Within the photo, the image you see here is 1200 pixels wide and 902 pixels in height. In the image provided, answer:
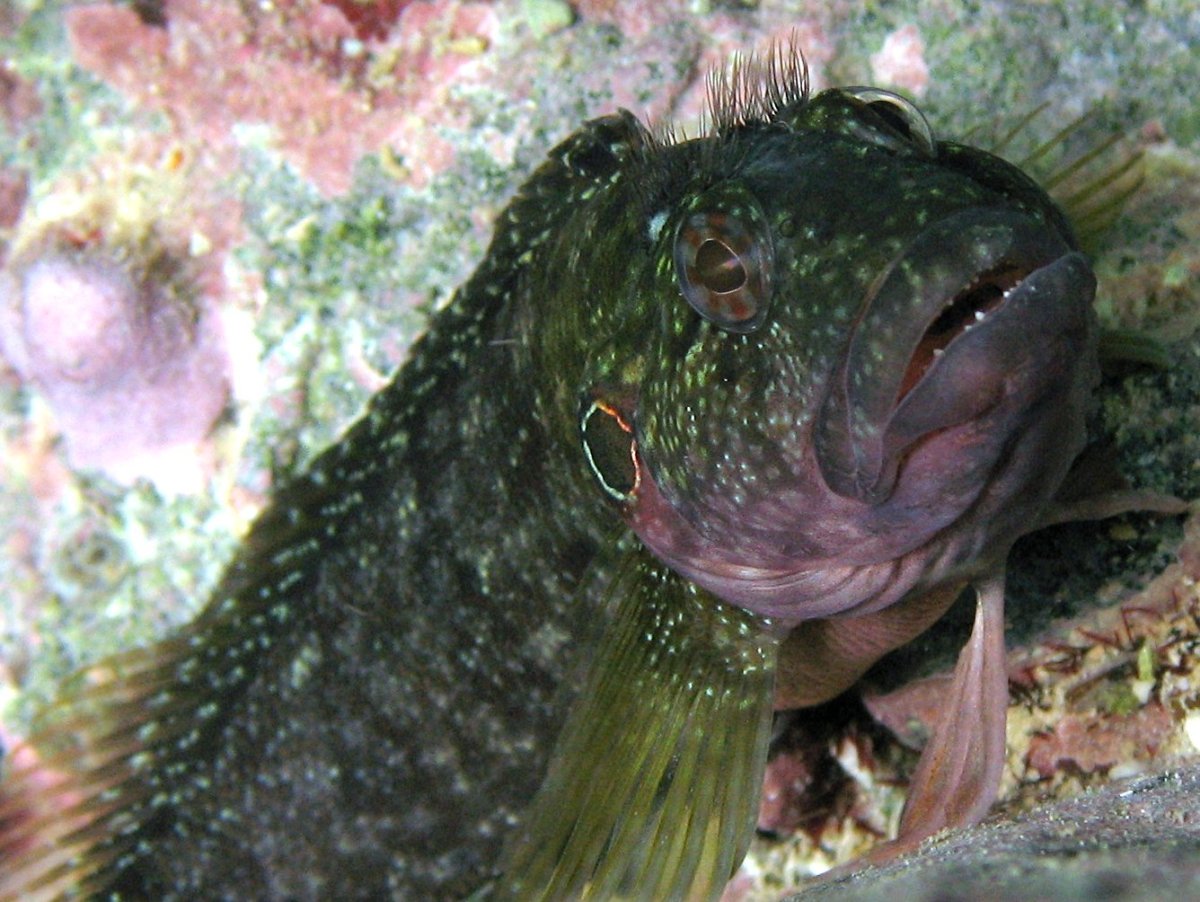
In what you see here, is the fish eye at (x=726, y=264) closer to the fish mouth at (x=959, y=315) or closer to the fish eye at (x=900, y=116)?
the fish mouth at (x=959, y=315)

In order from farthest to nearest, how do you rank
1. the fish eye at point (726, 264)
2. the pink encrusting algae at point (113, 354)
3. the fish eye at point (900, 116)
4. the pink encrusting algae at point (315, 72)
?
the pink encrusting algae at point (113, 354) < the pink encrusting algae at point (315, 72) < the fish eye at point (900, 116) < the fish eye at point (726, 264)

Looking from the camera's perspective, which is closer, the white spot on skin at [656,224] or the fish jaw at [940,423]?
the fish jaw at [940,423]

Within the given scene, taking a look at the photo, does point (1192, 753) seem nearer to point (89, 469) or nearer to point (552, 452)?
point (552, 452)

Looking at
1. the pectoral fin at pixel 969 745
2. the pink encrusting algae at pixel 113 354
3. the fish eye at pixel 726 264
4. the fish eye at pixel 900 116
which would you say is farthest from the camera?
the pink encrusting algae at pixel 113 354

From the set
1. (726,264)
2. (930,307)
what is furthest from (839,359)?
(726,264)

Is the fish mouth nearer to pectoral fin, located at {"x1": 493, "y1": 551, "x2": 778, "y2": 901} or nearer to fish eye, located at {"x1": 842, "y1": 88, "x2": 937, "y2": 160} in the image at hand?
fish eye, located at {"x1": 842, "y1": 88, "x2": 937, "y2": 160}

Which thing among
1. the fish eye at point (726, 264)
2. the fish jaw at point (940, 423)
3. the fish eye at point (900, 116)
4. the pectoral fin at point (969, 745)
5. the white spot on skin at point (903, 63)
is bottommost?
the pectoral fin at point (969, 745)

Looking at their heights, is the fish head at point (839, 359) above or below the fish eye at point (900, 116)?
below

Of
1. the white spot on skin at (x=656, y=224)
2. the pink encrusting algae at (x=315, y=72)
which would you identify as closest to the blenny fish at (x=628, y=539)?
the white spot on skin at (x=656, y=224)

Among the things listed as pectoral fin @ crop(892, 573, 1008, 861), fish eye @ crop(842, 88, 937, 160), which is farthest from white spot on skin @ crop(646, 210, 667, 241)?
pectoral fin @ crop(892, 573, 1008, 861)

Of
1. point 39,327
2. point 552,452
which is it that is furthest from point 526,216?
point 39,327
